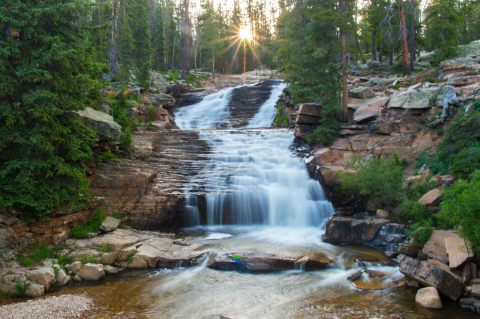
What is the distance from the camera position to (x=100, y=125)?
1466 cm

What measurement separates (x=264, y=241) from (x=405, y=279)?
4.67 meters

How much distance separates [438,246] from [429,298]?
1555mm

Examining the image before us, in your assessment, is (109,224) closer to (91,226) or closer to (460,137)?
(91,226)

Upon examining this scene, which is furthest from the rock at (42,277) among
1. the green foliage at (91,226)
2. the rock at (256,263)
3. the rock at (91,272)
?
the rock at (256,263)

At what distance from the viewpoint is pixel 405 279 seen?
9.68 metres

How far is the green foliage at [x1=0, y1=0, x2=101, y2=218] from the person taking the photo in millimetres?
10820

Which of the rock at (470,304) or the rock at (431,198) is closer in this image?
the rock at (470,304)

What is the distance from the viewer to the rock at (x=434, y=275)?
336 inches

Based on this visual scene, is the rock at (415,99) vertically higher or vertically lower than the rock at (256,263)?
higher

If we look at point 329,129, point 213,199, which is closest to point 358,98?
point 329,129

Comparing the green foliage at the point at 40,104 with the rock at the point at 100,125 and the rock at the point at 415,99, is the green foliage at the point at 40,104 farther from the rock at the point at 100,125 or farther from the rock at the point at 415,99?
the rock at the point at 415,99

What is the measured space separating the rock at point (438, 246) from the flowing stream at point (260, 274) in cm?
99

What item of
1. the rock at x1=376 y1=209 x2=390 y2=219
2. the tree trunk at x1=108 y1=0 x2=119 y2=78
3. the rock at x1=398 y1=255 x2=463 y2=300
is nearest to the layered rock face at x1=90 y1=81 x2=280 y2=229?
the rock at x1=376 y1=209 x2=390 y2=219

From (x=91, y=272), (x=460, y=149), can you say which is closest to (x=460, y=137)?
(x=460, y=149)
